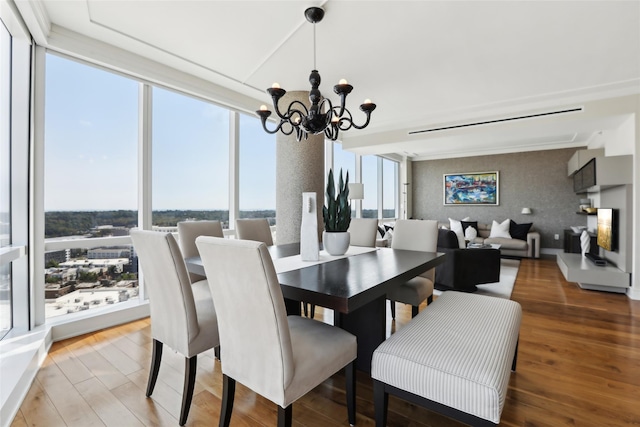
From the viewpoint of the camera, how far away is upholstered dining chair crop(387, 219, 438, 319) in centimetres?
238

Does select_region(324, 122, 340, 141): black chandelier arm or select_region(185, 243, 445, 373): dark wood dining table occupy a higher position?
select_region(324, 122, 340, 141): black chandelier arm

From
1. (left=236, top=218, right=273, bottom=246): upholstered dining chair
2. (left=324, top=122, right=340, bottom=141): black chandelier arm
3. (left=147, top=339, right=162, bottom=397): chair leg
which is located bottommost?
(left=147, top=339, right=162, bottom=397): chair leg

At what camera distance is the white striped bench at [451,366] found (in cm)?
112

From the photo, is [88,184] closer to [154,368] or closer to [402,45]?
[154,368]

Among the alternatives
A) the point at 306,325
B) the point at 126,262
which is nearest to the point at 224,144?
the point at 126,262

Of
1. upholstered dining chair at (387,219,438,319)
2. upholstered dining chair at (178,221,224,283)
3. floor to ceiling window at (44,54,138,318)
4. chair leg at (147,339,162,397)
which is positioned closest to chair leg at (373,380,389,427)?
upholstered dining chair at (387,219,438,319)

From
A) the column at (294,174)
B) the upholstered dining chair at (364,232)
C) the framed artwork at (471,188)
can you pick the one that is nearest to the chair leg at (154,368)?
the upholstered dining chair at (364,232)

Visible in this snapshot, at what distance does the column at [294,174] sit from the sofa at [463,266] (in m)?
1.73

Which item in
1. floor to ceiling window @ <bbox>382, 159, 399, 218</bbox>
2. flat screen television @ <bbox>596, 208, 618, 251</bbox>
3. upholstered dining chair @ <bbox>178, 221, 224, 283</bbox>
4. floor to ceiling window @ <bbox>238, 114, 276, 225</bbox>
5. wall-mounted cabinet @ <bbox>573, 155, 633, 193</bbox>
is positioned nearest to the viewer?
upholstered dining chair @ <bbox>178, 221, 224, 283</bbox>

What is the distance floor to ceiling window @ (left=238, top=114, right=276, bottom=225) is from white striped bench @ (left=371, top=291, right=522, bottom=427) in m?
3.09

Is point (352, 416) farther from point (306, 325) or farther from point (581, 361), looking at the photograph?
point (581, 361)

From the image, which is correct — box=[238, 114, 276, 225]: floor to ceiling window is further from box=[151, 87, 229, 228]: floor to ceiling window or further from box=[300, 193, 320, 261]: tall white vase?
box=[300, 193, 320, 261]: tall white vase

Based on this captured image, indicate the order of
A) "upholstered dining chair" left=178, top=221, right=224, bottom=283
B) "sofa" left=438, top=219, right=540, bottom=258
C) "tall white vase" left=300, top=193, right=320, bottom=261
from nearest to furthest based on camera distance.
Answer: "tall white vase" left=300, top=193, right=320, bottom=261 → "upholstered dining chair" left=178, top=221, right=224, bottom=283 → "sofa" left=438, top=219, right=540, bottom=258

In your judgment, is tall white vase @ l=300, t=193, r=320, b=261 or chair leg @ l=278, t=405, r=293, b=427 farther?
tall white vase @ l=300, t=193, r=320, b=261
